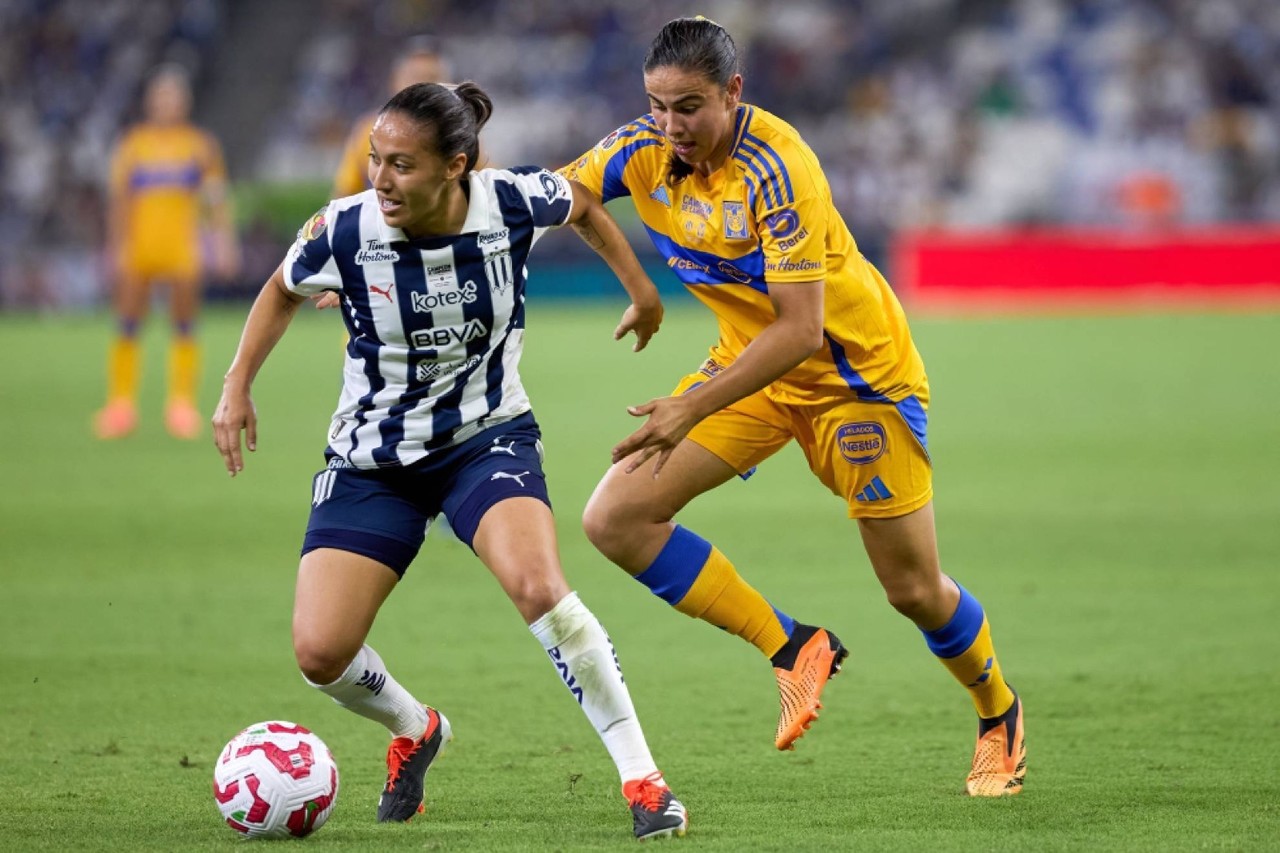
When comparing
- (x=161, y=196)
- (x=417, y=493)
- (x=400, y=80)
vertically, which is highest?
(x=400, y=80)

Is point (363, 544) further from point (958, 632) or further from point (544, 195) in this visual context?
point (958, 632)

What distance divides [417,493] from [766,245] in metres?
1.16

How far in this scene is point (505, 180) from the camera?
15.6ft

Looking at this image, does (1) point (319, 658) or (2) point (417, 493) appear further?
(2) point (417, 493)

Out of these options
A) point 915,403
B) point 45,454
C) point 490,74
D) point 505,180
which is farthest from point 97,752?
point 490,74

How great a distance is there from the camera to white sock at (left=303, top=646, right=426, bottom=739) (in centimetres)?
458

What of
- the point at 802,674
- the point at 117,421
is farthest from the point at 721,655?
the point at 117,421

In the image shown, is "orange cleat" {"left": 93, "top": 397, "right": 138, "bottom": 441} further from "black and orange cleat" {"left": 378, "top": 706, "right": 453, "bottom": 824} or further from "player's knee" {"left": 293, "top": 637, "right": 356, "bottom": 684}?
"player's knee" {"left": 293, "top": 637, "right": 356, "bottom": 684}

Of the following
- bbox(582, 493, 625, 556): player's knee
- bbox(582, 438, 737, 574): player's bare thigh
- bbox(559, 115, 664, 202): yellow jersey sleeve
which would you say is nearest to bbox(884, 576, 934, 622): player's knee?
bbox(582, 438, 737, 574): player's bare thigh

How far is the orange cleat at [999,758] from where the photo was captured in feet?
16.0

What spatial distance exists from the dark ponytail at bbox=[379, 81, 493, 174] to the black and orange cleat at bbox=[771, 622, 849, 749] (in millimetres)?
1739

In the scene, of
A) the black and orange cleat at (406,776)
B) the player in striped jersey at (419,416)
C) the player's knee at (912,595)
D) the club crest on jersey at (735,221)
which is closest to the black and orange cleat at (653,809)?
the player in striped jersey at (419,416)

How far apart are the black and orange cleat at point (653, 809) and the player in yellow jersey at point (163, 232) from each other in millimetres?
9446

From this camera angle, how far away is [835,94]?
29391 mm
